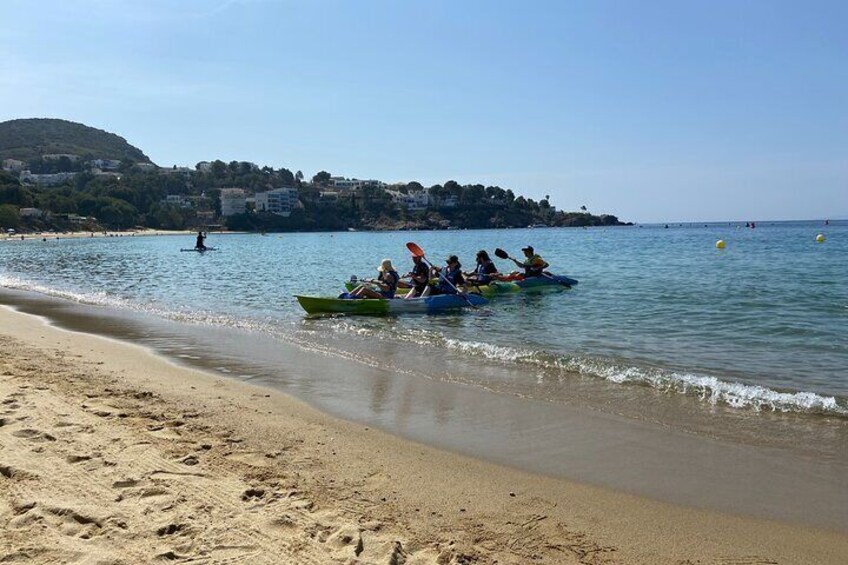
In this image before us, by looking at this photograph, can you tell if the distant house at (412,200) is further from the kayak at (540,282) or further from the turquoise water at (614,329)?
the kayak at (540,282)

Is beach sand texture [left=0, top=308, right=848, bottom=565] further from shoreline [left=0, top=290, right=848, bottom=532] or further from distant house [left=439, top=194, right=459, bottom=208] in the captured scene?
distant house [left=439, top=194, right=459, bottom=208]

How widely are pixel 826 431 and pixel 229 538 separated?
5.59 metres

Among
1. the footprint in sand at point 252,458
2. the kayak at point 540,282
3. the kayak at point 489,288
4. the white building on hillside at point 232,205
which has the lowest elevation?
the footprint in sand at point 252,458

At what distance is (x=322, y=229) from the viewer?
15588 cm

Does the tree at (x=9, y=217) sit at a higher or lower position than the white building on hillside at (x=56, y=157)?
lower

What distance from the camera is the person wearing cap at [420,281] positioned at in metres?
16.5

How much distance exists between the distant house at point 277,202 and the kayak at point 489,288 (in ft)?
452

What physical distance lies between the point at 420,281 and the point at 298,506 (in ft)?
41.8

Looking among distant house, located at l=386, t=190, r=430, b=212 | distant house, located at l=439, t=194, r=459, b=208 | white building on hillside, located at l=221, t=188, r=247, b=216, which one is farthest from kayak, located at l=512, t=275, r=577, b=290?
distant house, located at l=439, t=194, r=459, b=208

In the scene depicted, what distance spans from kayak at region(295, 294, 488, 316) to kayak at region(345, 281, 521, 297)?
72.7 inches

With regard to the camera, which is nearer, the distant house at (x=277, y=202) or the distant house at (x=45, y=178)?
the distant house at (x=277, y=202)

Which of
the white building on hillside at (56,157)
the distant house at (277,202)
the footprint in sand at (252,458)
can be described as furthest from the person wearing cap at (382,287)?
the white building on hillside at (56,157)

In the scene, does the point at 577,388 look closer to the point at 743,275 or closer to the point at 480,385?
the point at 480,385

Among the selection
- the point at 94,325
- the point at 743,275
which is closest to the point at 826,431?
the point at 94,325
